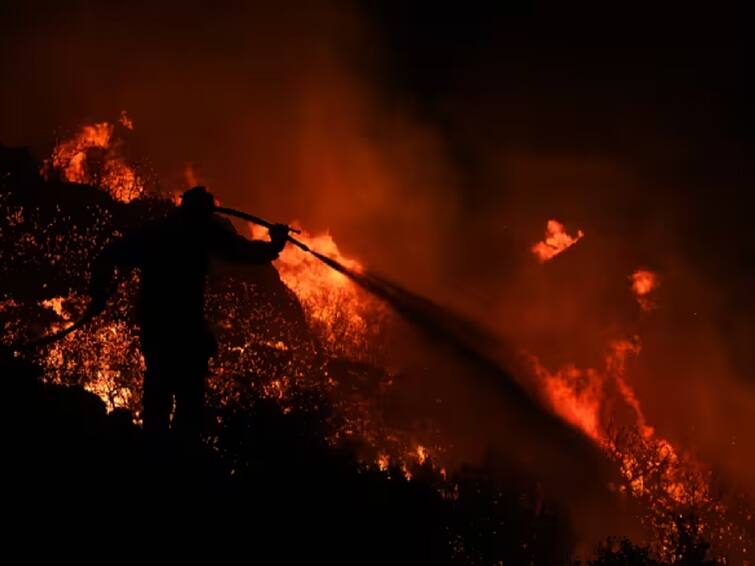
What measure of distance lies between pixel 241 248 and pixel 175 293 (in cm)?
103

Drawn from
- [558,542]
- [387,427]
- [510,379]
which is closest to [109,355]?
[387,427]

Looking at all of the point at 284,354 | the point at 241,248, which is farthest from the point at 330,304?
the point at 241,248

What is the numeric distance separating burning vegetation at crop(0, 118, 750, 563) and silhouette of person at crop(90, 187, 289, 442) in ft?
228

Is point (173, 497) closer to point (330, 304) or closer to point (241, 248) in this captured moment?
point (241, 248)

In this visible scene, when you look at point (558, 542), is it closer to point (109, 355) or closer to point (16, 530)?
point (16, 530)

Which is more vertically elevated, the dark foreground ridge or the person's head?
the person's head

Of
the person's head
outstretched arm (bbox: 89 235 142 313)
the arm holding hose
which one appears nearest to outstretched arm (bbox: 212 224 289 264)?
the arm holding hose

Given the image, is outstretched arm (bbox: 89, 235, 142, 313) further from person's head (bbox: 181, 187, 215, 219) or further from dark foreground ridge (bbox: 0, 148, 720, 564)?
dark foreground ridge (bbox: 0, 148, 720, 564)

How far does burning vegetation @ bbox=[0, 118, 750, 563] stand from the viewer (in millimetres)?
86562

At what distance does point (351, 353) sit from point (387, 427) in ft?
122

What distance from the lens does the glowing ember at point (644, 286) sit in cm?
12850

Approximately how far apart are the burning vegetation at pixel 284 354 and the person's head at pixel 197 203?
70007 mm

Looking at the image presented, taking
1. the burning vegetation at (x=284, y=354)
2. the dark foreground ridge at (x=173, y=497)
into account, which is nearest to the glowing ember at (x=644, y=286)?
the burning vegetation at (x=284, y=354)

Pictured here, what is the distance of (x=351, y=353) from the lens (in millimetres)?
136000
